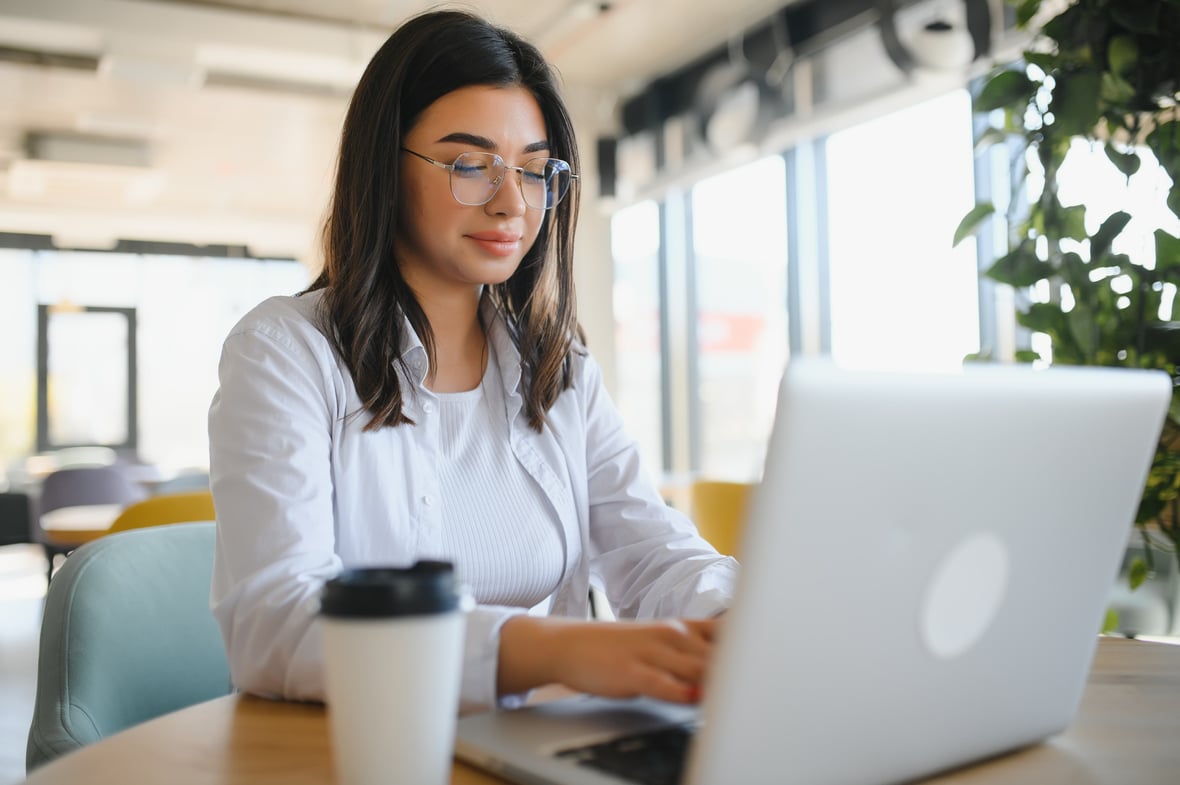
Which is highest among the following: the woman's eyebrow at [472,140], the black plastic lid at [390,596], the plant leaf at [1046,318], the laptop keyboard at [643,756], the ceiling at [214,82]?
the ceiling at [214,82]

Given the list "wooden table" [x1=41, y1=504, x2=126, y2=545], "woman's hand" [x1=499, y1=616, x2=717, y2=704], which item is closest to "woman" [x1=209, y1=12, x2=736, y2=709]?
"woman's hand" [x1=499, y1=616, x2=717, y2=704]

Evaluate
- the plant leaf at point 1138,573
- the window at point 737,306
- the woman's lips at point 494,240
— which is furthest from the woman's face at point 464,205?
the window at point 737,306

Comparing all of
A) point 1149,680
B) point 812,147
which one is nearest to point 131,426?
point 812,147

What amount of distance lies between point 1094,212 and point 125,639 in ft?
5.72

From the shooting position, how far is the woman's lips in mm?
1359

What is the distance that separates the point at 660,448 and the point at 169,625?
5.49 meters

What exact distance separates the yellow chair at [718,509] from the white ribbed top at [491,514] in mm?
1765

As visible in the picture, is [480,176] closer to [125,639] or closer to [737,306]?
[125,639]

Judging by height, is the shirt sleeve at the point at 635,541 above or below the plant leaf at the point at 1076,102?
below

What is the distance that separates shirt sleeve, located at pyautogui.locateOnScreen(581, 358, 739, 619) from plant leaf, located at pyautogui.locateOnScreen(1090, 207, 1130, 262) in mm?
927

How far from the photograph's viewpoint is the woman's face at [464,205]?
1353mm

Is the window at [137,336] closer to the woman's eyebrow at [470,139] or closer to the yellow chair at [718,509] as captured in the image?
the yellow chair at [718,509]

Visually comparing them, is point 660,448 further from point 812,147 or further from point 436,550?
point 436,550

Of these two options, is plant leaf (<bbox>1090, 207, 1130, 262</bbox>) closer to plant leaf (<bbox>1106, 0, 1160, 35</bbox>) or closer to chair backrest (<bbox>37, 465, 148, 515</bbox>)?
plant leaf (<bbox>1106, 0, 1160, 35</bbox>)
